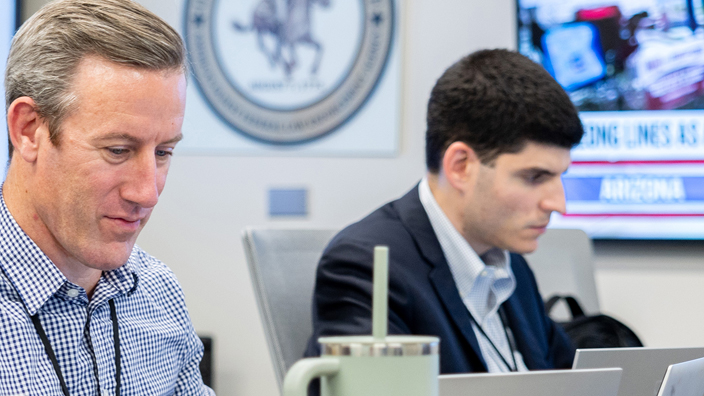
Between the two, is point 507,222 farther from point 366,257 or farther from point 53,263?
point 53,263

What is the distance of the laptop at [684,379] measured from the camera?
75 cm

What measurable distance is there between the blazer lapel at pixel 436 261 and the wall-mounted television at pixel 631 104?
1.07m

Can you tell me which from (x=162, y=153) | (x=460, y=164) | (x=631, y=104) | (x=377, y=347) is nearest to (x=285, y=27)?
(x=631, y=104)

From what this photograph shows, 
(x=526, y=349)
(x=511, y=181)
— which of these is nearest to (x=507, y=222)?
(x=511, y=181)

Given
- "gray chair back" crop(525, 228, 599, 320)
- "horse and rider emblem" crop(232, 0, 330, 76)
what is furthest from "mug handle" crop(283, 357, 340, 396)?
"horse and rider emblem" crop(232, 0, 330, 76)

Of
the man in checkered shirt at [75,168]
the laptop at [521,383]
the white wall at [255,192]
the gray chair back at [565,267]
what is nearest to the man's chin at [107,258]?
the man in checkered shirt at [75,168]

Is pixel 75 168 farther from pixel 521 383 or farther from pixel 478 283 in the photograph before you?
pixel 478 283

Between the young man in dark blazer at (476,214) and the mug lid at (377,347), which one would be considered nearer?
the mug lid at (377,347)

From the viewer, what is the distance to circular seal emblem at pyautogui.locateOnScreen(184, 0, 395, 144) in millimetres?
2543

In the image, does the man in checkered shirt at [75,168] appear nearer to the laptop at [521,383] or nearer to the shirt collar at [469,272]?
the laptop at [521,383]

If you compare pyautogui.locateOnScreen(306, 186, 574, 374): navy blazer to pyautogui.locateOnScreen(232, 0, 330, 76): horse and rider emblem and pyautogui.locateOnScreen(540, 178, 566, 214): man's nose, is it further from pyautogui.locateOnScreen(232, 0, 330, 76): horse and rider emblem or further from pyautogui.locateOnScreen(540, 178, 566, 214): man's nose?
pyautogui.locateOnScreen(232, 0, 330, 76): horse and rider emblem

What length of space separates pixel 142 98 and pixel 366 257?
22.6 inches

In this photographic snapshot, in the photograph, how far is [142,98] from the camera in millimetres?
819

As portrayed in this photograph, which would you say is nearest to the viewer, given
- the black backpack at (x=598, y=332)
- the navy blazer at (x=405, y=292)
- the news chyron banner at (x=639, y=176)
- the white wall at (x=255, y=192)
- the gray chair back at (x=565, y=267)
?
the navy blazer at (x=405, y=292)
